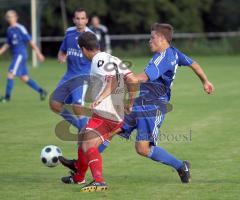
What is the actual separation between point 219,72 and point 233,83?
481cm

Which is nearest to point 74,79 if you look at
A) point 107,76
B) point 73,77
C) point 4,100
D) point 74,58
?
point 73,77

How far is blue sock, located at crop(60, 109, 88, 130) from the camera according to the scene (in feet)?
37.7

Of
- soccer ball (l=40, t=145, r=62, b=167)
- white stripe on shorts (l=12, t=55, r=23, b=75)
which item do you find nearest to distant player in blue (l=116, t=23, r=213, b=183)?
soccer ball (l=40, t=145, r=62, b=167)

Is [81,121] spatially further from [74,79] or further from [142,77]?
[142,77]

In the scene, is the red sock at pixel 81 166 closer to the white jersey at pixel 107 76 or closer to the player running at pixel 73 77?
the white jersey at pixel 107 76

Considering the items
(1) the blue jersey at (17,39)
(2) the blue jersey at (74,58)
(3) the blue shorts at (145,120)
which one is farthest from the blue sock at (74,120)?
(1) the blue jersey at (17,39)

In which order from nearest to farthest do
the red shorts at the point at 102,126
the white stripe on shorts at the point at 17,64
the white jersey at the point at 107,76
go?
1. the white jersey at the point at 107,76
2. the red shorts at the point at 102,126
3. the white stripe on shorts at the point at 17,64

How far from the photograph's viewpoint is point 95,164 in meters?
7.95

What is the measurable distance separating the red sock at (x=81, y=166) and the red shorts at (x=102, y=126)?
0.35m

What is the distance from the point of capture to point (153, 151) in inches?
326

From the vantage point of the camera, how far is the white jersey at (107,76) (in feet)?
26.2

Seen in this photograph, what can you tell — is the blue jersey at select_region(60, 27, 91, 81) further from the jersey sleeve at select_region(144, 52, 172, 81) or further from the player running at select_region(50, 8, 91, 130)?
the jersey sleeve at select_region(144, 52, 172, 81)

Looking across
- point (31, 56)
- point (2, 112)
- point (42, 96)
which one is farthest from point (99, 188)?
point (31, 56)

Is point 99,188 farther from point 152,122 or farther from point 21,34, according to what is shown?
point 21,34
